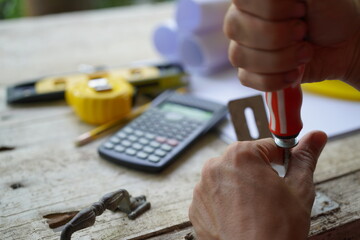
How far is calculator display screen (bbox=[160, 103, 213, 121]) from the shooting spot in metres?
0.64

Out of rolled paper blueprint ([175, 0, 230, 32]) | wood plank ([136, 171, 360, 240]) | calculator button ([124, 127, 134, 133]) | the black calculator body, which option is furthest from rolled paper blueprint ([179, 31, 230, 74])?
wood plank ([136, 171, 360, 240])

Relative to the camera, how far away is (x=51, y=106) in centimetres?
72

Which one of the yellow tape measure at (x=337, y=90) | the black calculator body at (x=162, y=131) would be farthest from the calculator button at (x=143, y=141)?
the yellow tape measure at (x=337, y=90)

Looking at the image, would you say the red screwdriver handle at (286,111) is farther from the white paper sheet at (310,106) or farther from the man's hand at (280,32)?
the white paper sheet at (310,106)

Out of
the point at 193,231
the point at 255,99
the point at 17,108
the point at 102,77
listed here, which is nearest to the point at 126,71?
the point at 102,77

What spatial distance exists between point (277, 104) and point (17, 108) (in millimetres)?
477

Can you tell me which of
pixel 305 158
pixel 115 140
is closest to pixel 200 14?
pixel 115 140

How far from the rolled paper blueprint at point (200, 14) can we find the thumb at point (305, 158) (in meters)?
0.40

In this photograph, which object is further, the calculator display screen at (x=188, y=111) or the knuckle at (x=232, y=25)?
the calculator display screen at (x=188, y=111)

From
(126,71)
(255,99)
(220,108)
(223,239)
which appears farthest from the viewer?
(126,71)

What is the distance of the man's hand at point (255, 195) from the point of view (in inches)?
15.1

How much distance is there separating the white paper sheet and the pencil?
117 millimetres

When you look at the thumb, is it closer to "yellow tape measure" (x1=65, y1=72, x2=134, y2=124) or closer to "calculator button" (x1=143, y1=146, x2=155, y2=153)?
"calculator button" (x1=143, y1=146, x2=155, y2=153)

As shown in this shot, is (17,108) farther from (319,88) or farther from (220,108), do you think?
(319,88)
